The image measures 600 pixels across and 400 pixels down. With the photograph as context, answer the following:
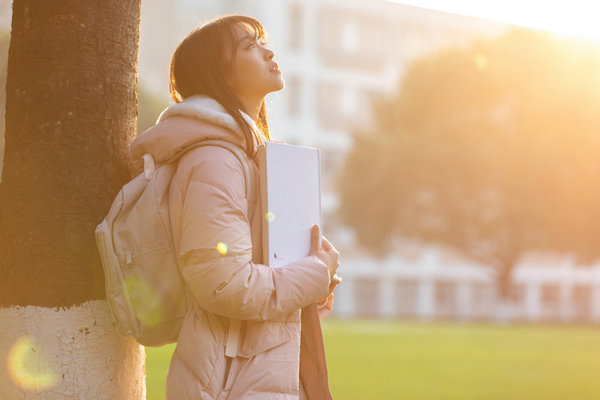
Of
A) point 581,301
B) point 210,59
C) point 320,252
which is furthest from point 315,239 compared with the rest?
point 581,301

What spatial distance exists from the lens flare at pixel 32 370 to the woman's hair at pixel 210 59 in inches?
39.1

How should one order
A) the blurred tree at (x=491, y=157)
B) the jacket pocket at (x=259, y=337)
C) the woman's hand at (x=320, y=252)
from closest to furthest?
the jacket pocket at (x=259, y=337) < the woman's hand at (x=320, y=252) < the blurred tree at (x=491, y=157)

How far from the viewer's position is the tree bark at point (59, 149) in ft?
8.49

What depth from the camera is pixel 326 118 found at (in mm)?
49219

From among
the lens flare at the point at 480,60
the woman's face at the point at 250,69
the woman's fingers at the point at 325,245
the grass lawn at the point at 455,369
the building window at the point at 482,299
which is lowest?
the building window at the point at 482,299

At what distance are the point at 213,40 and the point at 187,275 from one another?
841mm

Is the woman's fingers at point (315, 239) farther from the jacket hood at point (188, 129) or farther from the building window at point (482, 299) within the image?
the building window at point (482, 299)

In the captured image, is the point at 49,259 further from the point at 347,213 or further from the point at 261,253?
the point at 347,213

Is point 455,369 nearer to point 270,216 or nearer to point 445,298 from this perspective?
point 270,216

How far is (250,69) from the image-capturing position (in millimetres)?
2684

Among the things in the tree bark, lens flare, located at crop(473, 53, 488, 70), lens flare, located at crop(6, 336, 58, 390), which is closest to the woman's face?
the tree bark

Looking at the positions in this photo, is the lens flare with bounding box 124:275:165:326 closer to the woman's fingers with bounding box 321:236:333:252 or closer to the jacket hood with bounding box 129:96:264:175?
the jacket hood with bounding box 129:96:264:175

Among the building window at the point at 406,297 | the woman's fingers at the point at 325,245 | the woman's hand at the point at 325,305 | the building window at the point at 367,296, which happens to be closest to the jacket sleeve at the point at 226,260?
the woman's fingers at the point at 325,245

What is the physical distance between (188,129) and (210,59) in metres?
0.34
